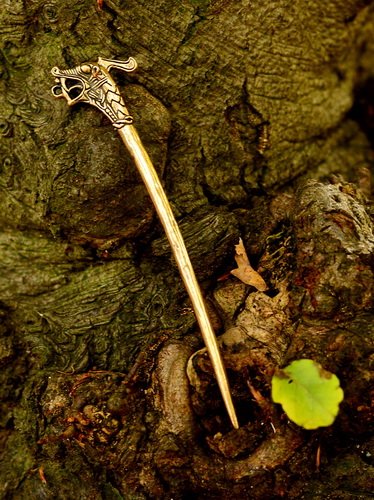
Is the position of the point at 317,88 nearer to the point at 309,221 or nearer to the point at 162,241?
the point at 309,221

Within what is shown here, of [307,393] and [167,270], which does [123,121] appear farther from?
[307,393]

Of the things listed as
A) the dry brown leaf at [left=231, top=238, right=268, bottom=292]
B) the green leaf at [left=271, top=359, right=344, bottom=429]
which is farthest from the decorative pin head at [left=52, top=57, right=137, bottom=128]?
the green leaf at [left=271, top=359, right=344, bottom=429]

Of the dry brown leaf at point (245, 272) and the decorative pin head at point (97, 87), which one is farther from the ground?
the decorative pin head at point (97, 87)

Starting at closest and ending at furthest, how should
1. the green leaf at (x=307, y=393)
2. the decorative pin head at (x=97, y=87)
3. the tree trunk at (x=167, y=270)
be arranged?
the green leaf at (x=307, y=393), the tree trunk at (x=167, y=270), the decorative pin head at (x=97, y=87)

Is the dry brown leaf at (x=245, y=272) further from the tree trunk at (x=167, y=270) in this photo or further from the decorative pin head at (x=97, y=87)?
the decorative pin head at (x=97, y=87)

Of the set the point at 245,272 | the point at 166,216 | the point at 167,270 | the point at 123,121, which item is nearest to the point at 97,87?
the point at 123,121

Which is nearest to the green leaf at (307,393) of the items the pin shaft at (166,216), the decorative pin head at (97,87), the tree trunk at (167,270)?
the tree trunk at (167,270)

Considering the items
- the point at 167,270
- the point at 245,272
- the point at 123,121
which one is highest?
the point at 123,121

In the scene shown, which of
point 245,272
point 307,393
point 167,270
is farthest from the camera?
point 167,270
